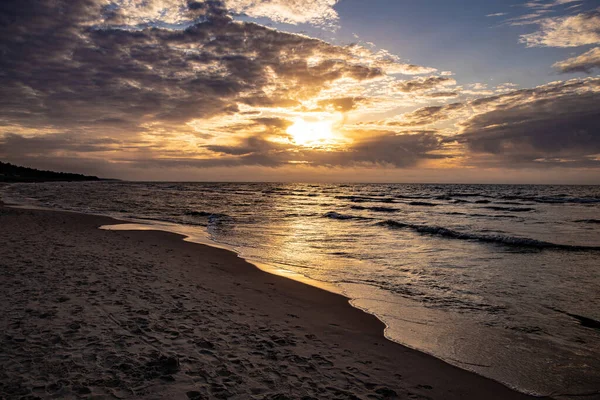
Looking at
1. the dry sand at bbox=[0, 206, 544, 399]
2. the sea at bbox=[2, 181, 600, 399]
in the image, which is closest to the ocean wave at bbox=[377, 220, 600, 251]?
the sea at bbox=[2, 181, 600, 399]

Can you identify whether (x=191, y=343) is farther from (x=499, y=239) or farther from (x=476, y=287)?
(x=499, y=239)

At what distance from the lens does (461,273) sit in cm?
1174

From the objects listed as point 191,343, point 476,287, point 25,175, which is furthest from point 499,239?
point 25,175

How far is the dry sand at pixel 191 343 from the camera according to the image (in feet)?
13.8

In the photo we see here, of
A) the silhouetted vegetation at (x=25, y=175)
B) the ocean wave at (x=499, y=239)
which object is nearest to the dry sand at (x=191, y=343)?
the ocean wave at (x=499, y=239)

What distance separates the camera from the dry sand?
420 cm

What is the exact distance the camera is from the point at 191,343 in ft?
17.6

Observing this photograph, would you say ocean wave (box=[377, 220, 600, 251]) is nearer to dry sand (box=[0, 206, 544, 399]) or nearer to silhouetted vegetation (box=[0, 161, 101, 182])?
dry sand (box=[0, 206, 544, 399])

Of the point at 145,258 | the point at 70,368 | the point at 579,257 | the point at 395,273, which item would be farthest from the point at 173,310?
the point at 579,257

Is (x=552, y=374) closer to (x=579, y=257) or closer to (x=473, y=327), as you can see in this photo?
(x=473, y=327)

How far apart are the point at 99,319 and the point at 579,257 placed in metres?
17.2

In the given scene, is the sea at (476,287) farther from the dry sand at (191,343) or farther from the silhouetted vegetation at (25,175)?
the silhouetted vegetation at (25,175)

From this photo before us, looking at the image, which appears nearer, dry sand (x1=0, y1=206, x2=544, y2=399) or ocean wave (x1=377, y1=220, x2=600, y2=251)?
dry sand (x1=0, y1=206, x2=544, y2=399)

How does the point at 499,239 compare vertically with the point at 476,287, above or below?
above
